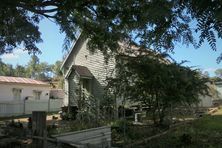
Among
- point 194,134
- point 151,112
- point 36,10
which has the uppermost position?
point 36,10

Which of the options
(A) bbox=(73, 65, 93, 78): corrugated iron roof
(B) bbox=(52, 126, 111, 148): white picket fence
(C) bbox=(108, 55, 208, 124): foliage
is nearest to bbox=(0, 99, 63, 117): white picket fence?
(A) bbox=(73, 65, 93, 78): corrugated iron roof

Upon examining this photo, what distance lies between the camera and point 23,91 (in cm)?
3431

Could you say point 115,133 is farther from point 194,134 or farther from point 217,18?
point 217,18

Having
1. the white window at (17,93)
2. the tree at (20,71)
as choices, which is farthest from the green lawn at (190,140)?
the tree at (20,71)

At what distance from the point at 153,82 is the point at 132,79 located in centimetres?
99

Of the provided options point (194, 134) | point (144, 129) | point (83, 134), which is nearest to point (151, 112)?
point (144, 129)

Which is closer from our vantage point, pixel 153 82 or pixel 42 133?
pixel 42 133

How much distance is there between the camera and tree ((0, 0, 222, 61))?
9.07 ft

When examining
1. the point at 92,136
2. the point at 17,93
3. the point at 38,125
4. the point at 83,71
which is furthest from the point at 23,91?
the point at 38,125

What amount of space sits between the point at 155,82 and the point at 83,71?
12.8 meters

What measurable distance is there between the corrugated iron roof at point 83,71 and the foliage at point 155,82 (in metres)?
11.0

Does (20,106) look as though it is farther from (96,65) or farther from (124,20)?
(124,20)

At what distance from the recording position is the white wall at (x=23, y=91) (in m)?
31.7

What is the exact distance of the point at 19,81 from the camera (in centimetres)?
3378
